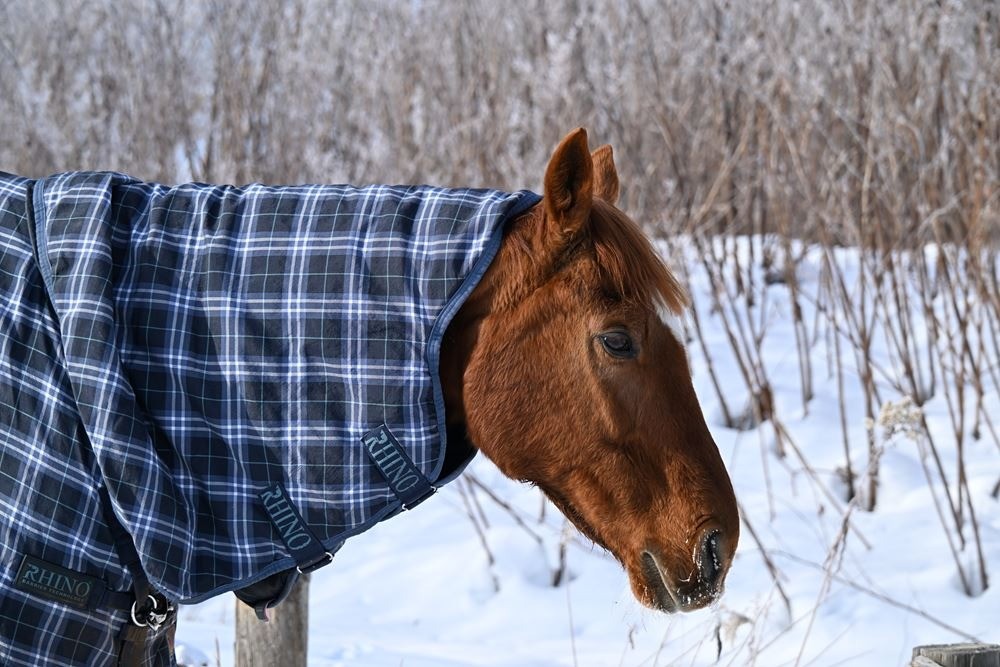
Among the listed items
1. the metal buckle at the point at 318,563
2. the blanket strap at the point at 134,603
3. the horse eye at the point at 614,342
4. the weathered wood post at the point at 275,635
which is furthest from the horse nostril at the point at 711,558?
the weathered wood post at the point at 275,635

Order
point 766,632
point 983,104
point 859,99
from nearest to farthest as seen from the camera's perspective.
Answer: point 766,632 → point 983,104 → point 859,99

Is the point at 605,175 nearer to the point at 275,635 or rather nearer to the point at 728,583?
the point at 275,635

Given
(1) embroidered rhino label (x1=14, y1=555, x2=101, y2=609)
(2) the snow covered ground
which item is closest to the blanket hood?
(1) embroidered rhino label (x1=14, y1=555, x2=101, y2=609)

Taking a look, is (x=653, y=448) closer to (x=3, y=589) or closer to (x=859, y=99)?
(x=3, y=589)

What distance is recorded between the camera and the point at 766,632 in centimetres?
353

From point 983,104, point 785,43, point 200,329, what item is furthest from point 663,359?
point 785,43

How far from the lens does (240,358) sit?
4.96ft

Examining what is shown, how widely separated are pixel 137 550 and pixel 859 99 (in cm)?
385

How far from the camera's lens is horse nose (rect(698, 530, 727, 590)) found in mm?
1517

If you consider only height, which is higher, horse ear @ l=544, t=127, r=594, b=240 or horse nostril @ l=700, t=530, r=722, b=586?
horse ear @ l=544, t=127, r=594, b=240

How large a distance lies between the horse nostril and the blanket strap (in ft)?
2.65

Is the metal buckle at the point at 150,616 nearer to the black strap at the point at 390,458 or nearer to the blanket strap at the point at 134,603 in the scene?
the blanket strap at the point at 134,603

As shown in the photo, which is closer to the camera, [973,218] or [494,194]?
[494,194]

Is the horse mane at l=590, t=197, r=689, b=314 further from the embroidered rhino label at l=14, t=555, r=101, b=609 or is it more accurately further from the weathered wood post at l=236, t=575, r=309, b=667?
the weathered wood post at l=236, t=575, r=309, b=667
